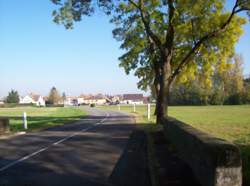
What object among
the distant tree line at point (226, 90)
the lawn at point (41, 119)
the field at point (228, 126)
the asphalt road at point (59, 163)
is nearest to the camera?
the asphalt road at point (59, 163)

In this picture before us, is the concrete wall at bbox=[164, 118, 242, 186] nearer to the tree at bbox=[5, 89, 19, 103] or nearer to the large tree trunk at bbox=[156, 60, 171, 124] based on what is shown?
the large tree trunk at bbox=[156, 60, 171, 124]

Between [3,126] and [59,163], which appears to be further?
[3,126]

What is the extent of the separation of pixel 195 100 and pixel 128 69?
77.2m

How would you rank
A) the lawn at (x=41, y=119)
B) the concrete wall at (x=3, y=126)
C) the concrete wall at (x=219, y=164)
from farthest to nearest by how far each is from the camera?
the lawn at (x=41, y=119)
the concrete wall at (x=3, y=126)
the concrete wall at (x=219, y=164)

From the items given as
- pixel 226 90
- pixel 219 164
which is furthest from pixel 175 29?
pixel 226 90

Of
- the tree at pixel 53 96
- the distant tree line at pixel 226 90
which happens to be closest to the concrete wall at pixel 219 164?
the distant tree line at pixel 226 90

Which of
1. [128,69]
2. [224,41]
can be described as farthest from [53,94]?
[224,41]

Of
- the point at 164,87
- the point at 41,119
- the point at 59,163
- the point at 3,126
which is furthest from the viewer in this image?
the point at 41,119

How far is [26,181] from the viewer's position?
888cm

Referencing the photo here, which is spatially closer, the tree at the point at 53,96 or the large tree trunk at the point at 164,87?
the large tree trunk at the point at 164,87

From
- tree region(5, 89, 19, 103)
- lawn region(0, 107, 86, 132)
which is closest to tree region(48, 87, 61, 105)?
tree region(5, 89, 19, 103)

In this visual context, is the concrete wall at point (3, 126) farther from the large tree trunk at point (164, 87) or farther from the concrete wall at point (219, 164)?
the concrete wall at point (219, 164)

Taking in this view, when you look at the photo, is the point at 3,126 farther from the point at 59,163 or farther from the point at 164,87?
the point at 59,163

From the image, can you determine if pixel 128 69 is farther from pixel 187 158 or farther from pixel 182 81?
pixel 187 158
